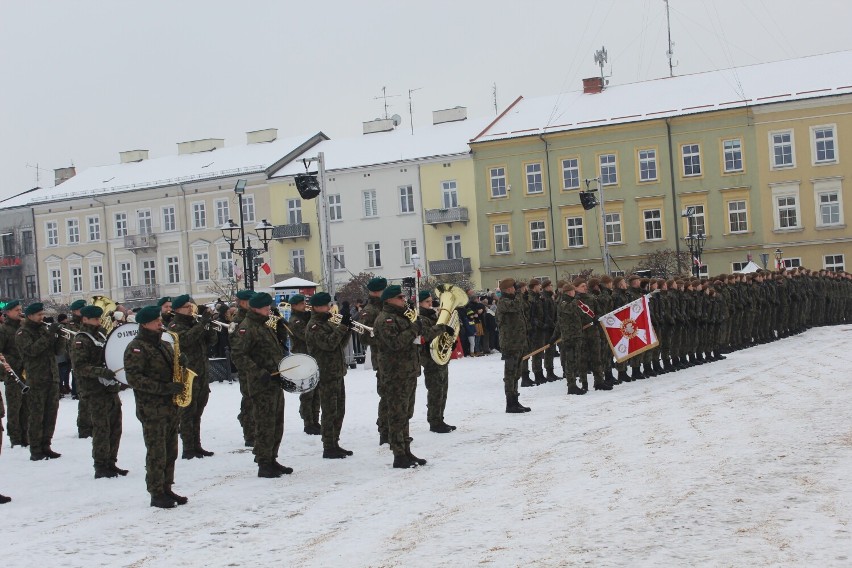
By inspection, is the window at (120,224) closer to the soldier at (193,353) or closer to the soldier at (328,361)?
the soldier at (193,353)

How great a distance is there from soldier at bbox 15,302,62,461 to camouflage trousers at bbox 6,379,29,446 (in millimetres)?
1058

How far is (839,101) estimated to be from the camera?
5184 cm

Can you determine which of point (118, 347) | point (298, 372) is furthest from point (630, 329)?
point (118, 347)

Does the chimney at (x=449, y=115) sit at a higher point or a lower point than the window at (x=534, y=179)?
higher

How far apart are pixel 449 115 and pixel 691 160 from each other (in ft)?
50.5

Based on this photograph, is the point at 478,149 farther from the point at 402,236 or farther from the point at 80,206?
the point at 80,206

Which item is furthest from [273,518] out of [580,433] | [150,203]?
[150,203]

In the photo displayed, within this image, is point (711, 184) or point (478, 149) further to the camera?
point (478, 149)

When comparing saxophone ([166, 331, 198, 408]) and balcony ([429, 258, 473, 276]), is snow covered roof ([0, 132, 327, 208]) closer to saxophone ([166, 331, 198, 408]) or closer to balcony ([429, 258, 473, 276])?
balcony ([429, 258, 473, 276])

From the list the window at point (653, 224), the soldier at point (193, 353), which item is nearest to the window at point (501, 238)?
the window at point (653, 224)

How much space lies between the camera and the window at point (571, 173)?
5722cm

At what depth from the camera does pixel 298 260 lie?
209 feet

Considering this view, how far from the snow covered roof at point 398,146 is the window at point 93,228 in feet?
43.8

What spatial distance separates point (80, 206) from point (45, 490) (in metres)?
60.5
